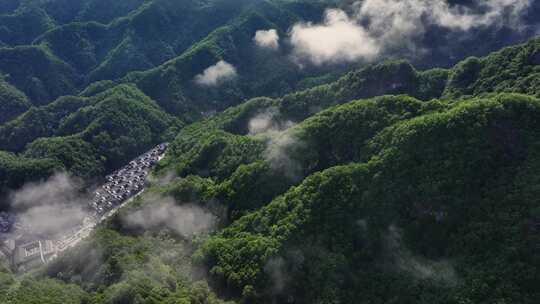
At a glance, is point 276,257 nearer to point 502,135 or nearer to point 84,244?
point 84,244

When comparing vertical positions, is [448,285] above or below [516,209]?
below

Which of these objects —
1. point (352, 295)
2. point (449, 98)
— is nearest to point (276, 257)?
point (352, 295)

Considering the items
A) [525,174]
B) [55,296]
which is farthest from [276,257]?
[525,174]

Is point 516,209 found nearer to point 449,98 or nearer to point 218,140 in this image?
point 449,98

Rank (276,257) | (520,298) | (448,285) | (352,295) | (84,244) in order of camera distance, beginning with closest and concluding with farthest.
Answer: (520,298), (448,285), (352,295), (276,257), (84,244)

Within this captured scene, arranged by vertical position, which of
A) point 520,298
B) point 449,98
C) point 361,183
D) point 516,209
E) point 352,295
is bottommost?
point 520,298

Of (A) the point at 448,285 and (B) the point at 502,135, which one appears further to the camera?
(B) the point at 502,135

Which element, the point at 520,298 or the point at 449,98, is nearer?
the point at 520,298

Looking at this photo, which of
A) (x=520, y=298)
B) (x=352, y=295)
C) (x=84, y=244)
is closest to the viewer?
(x=520, y=298)

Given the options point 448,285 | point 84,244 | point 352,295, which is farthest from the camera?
point 84,244
